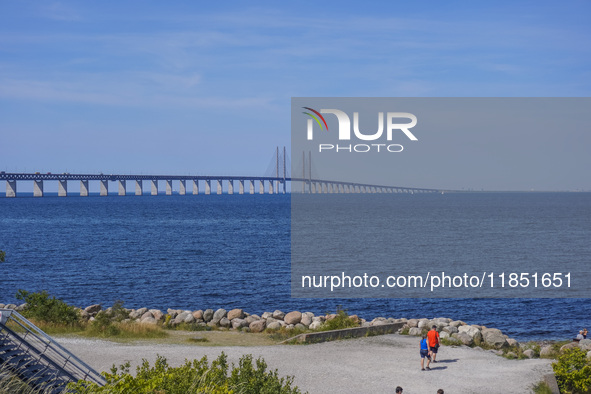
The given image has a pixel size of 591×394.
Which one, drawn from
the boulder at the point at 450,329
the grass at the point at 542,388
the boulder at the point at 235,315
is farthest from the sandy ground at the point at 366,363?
the boulder at the point at 235,315

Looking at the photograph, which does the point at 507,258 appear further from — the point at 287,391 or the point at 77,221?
the point at 77,221

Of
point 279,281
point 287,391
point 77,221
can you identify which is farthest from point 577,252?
point 77,221

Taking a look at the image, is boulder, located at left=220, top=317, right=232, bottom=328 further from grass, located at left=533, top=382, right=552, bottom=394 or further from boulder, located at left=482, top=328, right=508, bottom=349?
grass, located at left=533, top=382, right=552, bottom=394

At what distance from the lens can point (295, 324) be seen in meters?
25.9

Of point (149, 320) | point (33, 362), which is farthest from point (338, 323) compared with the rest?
point (33, 362)

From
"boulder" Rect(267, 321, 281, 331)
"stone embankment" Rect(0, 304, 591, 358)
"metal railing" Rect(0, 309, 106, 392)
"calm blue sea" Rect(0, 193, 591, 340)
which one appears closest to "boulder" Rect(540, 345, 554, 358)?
"stone embankment" Rect(0, 304, 591, 358)

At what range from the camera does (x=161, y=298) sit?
127 feet

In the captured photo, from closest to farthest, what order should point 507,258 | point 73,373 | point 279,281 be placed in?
point 73,373
point 279,281
point 507,258

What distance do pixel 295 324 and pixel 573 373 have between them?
11.5m

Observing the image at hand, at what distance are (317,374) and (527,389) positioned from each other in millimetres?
5466

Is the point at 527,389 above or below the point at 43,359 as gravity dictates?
below

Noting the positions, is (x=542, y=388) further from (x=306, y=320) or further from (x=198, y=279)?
(x=198, y=279)

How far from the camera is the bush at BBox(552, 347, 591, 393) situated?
17.0 metres

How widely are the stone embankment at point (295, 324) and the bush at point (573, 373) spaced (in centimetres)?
443
